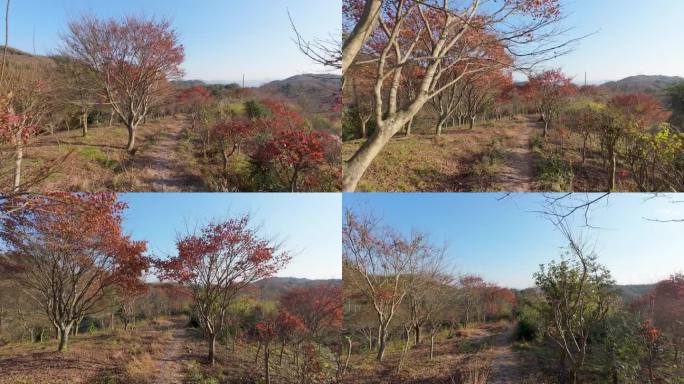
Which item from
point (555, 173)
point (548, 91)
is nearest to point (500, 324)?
point (555, 173)

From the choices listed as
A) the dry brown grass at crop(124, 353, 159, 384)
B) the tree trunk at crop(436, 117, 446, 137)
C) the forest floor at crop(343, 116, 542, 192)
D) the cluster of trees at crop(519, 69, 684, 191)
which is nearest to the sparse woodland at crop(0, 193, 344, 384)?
the dry brown grass at crop(124, 353, 159, 384)

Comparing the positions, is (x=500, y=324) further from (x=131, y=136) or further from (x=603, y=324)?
(x=131, y=136)

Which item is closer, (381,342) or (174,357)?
(174,357)

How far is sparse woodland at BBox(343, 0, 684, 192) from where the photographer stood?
11.0 ft

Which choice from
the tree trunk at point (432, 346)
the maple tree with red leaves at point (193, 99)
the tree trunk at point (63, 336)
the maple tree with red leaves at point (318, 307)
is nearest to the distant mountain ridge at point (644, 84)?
the tree trunk at point (432, 346)

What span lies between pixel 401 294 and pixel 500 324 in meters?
1.31

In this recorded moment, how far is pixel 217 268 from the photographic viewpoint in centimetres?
432

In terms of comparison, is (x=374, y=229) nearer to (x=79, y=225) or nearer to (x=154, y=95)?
(x=154, y=95)

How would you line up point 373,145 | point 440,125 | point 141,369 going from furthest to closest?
1. point 440,125
2. point 141,369
3. point 373,145

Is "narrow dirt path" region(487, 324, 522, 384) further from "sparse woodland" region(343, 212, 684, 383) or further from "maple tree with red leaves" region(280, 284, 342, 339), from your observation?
"maple tree with red leaves" region(280, 284, 342, 339)

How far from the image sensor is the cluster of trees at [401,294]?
430cm

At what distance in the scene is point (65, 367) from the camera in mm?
3932

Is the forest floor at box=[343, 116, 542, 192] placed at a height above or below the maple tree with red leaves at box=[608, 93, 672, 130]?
below

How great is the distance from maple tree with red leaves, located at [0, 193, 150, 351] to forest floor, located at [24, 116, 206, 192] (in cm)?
33
